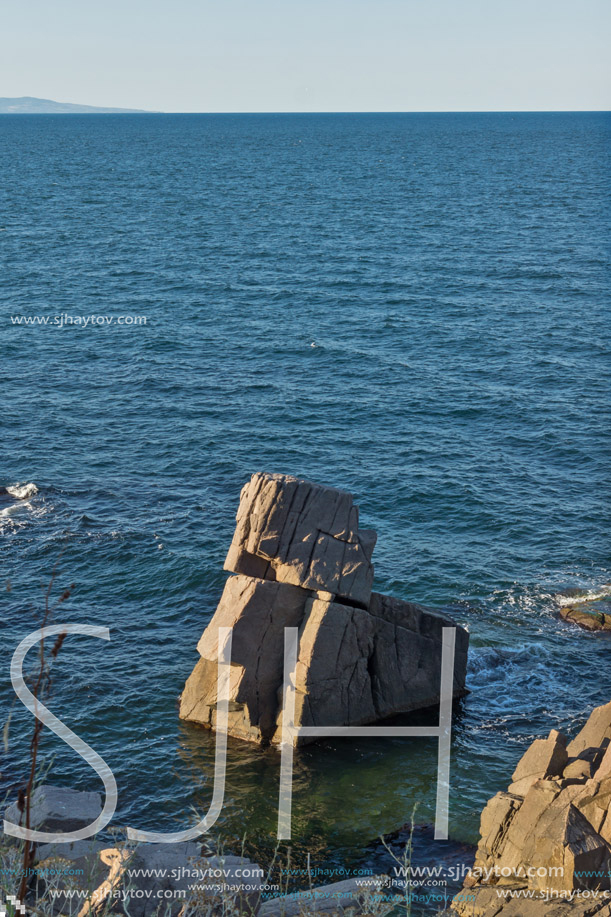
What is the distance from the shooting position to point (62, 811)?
2378 cm

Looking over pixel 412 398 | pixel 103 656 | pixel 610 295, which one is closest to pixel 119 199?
pixel 610 295

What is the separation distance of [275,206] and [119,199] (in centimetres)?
2442

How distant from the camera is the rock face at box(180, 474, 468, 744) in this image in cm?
3086

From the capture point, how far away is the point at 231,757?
3011cm

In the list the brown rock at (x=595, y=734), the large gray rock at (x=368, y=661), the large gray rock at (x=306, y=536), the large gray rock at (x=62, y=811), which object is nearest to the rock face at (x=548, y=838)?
the brown rock at (x=595, y=734)

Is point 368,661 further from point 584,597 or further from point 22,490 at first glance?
point 22,490

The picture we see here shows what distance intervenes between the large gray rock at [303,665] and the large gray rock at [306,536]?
70cm

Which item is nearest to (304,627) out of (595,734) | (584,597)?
(595,734)

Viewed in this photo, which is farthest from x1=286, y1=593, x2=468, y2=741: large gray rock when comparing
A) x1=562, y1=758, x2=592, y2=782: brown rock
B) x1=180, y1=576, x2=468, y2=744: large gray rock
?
x1=562, y1=758, x2=592, y2=782: brown rock

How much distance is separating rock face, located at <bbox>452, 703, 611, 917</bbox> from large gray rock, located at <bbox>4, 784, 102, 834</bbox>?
9674 millimetres

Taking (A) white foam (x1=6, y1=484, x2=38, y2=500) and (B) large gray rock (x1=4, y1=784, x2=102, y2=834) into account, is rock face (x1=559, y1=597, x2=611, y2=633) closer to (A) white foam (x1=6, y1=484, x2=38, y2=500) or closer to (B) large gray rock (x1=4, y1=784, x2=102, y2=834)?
(B) large gray rock (x1=4, y1=784, x2=102, y2=834)

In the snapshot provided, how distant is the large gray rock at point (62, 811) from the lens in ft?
75.7

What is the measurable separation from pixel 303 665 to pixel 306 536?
4243mm

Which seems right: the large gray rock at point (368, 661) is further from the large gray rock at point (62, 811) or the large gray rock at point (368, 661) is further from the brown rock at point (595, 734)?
the large gray rock at point (62, 811)
